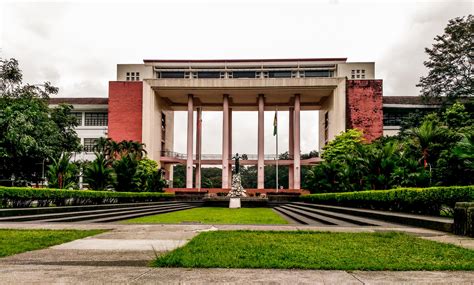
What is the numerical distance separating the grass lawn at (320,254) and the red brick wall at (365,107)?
41204 millimetres

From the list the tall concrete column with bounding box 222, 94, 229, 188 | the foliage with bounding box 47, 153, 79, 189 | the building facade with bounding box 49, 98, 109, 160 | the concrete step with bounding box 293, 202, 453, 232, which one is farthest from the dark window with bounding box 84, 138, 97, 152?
the concrete step with bounding box 293, 202, 453, 232

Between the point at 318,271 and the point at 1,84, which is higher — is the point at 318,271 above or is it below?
below

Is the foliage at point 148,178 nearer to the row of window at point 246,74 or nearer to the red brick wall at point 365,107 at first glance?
the row of window at point 246,74

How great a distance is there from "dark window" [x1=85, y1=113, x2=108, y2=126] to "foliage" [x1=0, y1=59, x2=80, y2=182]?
23506 mm

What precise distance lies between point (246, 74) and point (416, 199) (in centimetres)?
4117

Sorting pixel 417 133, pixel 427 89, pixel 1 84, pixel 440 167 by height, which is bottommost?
pixel 440 167

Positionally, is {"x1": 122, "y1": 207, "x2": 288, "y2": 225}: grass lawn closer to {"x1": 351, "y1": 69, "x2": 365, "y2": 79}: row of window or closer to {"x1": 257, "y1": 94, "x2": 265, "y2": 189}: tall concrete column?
{"x1": 257, "y1": 94, "x2": 265, "y2": 189}: tall concrete column

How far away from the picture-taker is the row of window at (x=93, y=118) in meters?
55.2

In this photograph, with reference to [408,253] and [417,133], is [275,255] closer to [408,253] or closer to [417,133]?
[408,253]

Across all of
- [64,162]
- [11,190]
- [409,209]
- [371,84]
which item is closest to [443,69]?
[371,84]

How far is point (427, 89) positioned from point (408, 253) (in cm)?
4233

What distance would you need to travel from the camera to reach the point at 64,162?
1975cm

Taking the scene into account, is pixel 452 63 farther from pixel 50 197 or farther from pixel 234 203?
pixel 50 197

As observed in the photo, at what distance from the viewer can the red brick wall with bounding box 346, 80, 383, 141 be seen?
153 ft
